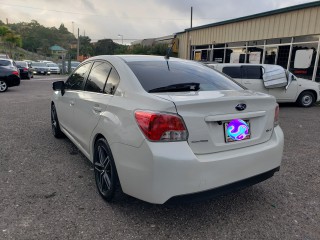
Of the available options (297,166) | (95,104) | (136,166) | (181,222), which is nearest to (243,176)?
(181,222)

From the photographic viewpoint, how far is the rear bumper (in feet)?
7.24

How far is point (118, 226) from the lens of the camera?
257 centimetres

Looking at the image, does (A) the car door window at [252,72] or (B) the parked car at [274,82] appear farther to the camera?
(A) the car door window at [252,72]

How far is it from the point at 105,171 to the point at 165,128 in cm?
110

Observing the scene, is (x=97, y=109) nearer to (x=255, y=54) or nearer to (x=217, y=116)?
(x=217, y=116)

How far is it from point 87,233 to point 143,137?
40.5 inches

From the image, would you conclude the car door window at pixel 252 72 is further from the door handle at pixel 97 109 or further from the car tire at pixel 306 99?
the door handle at pixel 97 109

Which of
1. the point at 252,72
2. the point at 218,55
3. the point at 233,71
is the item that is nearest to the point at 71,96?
the point at 233,71

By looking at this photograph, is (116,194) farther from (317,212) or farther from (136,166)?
(317,212)

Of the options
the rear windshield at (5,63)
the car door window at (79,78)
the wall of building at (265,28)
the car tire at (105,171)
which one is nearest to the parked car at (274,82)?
the wall of building at (265,28)

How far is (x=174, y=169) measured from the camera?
86.6 inches

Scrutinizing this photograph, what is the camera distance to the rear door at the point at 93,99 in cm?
303

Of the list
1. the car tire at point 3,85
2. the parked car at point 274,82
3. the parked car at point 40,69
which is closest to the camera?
the parked car at point 274,82

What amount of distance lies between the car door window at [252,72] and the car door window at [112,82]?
761 cm
